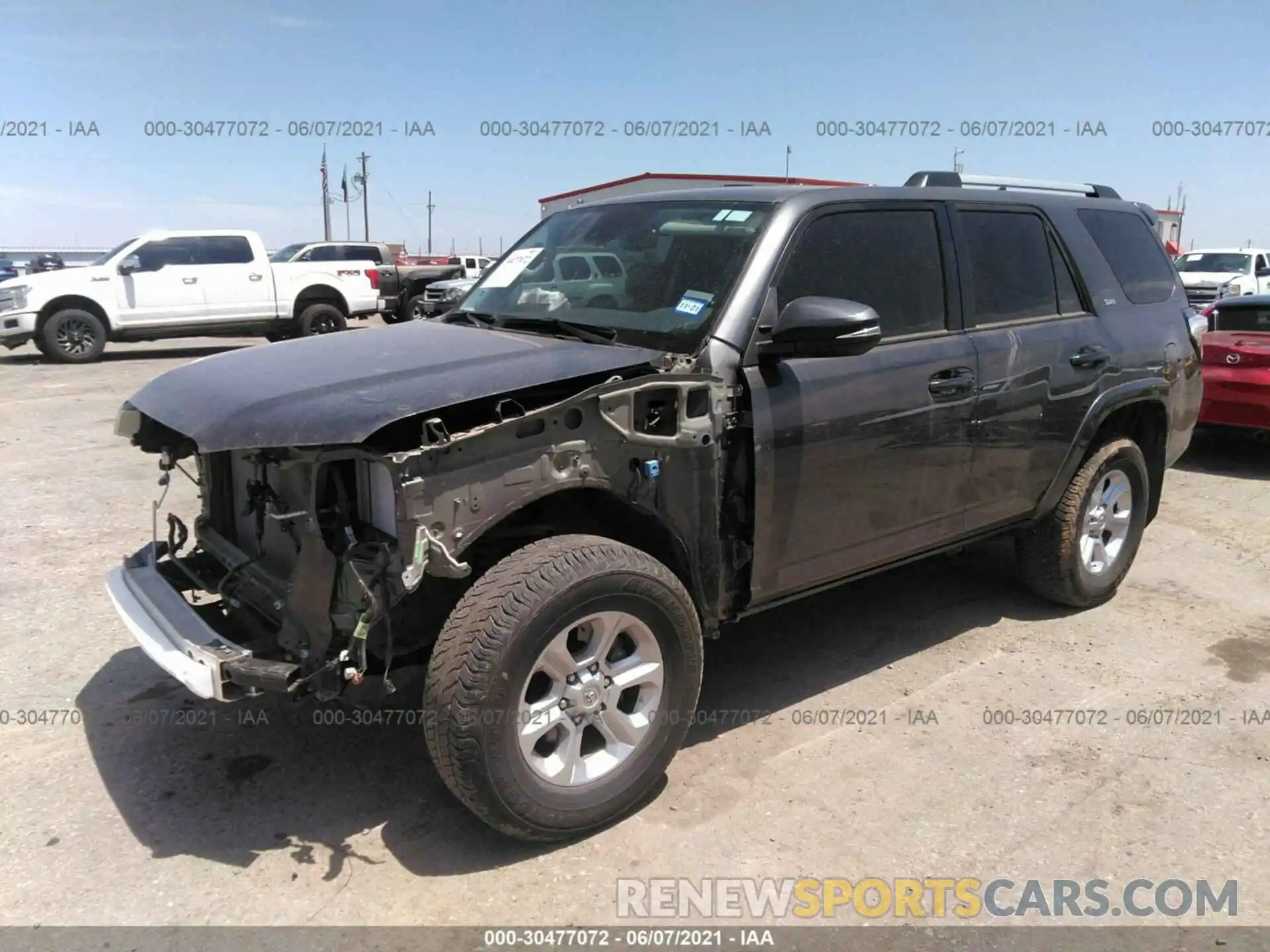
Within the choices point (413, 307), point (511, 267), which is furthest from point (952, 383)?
point (413, 307)

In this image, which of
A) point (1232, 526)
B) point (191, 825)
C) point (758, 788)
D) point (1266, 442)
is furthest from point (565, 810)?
point (1266, 442)

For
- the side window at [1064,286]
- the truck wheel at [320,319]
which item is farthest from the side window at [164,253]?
the side window at [1064,286]

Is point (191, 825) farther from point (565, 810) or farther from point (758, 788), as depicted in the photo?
point (758, 788)

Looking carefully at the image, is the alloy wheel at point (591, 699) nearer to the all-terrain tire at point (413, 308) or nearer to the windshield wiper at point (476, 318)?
the windshield wiper at point (476, 318)

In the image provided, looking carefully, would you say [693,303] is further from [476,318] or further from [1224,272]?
[1224,272]

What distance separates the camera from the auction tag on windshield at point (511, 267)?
434cm

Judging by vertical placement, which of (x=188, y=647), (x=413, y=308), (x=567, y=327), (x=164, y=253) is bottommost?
(x=188, y=647)

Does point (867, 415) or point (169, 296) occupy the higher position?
point (169, 296)

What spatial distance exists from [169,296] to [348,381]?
1381 cm

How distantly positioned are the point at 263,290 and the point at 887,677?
46.3ft

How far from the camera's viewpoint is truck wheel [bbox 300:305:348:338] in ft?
53.1

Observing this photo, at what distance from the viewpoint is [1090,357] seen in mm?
4520

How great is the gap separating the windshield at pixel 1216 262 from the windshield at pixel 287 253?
19825 millimetres

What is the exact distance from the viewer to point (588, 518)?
3.36 metres
